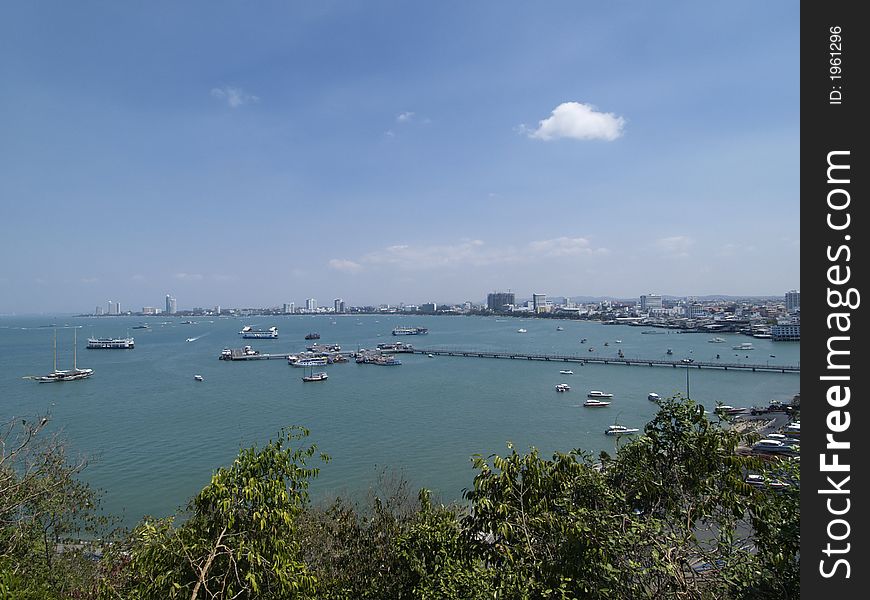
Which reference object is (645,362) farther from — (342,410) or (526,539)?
(526,539)

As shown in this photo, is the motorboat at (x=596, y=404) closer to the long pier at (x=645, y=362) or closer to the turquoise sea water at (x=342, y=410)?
the turquoise sea water at (x=342, y=410)

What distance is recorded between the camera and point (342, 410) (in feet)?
53.2

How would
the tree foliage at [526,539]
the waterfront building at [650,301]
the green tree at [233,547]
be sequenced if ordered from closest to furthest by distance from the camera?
the tree foliage at [526,539] → the green tree at [233,547] → the waterfront building at [650,301]

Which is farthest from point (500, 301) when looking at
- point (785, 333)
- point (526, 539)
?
point (526, 539)

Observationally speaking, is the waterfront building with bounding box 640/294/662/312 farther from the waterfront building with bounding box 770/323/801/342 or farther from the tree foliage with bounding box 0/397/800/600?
the tree foliage with bounding box 0/397/800/600

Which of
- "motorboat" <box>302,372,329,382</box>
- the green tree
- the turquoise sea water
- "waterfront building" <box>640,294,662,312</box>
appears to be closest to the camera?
the green tree

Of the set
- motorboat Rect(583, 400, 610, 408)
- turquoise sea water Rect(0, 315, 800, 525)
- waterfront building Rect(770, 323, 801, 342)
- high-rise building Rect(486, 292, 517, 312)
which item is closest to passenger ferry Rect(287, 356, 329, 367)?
turquoise sea water Rect(0, 315, 800, 525)

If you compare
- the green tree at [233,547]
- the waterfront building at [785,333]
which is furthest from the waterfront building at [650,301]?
the green tree at [233,547]

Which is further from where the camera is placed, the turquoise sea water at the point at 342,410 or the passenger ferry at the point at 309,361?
the passenger ferry at the point at 309,361

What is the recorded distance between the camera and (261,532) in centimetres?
223

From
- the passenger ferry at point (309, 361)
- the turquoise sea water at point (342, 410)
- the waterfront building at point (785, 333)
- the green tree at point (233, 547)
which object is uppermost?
the green tree at point (233, 547)

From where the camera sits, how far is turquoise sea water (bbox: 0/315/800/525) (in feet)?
32.9

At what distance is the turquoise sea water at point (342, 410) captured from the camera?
10039mm
